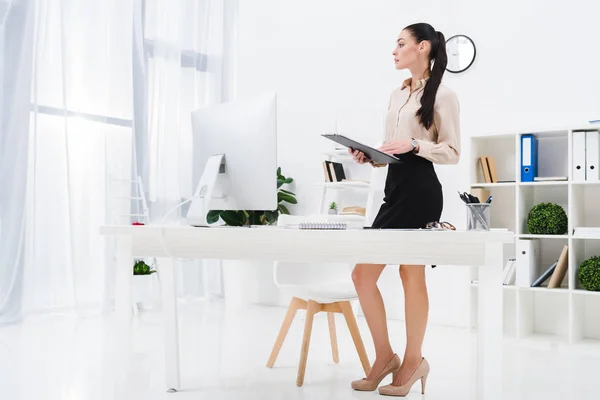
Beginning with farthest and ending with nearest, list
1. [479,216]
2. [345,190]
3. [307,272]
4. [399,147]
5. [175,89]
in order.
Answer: [175,89], [345,190], [307,272], [399,147], [479,216]

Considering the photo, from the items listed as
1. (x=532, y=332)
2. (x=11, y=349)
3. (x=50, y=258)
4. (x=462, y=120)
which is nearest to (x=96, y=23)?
(x=50, y=258)

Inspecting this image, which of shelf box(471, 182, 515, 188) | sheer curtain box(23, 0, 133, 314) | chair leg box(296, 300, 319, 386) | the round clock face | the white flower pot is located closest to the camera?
chair leg box(296, 300, 319, 386)

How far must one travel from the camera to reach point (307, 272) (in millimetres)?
2980

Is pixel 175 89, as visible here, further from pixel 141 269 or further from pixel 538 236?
pixel 538 236

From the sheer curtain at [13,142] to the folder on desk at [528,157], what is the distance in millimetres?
3199

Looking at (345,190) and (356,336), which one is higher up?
(345,190)

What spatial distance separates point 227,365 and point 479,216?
65.5 inches

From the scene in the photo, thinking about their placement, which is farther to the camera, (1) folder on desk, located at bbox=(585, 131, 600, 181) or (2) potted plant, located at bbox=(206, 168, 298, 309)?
(2) potted plant, located at bbox=(206, 168, 298, 309)

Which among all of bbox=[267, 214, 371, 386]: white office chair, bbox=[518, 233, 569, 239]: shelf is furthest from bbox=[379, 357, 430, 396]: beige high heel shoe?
bbox=[518, 233, 569, 239]: shelf

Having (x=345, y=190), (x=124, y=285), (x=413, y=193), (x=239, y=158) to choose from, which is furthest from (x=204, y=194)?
(x=345, y=190)

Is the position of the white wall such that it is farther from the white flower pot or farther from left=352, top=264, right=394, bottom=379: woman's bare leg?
left=352, top=264, right=394, bottom=379: woman's bare leg

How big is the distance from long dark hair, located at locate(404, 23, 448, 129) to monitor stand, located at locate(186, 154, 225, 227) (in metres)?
0.79

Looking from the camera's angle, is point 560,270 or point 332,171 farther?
point 332,171

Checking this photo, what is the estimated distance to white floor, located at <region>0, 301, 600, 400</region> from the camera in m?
2.59
